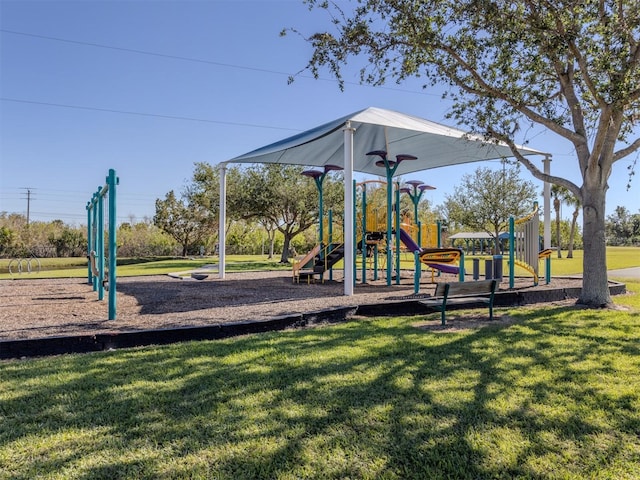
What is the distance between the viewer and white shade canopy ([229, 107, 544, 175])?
37.3ft

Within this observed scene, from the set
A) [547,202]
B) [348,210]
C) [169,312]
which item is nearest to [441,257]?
[348,210]

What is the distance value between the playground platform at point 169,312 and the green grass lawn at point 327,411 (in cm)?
40

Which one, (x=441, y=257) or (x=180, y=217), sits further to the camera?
(x=180, y=217)

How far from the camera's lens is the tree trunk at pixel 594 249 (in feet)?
27.0

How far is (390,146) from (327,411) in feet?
40.9

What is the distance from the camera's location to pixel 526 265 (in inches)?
465

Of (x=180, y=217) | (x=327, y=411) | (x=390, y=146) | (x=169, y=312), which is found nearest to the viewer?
(x=327, y=411)

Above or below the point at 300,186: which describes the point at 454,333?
below

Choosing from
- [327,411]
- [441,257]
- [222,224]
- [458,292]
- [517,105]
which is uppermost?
[517,105]

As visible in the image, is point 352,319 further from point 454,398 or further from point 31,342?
point 31,342

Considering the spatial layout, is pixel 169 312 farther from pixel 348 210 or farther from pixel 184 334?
pixel 348 210

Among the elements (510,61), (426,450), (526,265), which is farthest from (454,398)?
(526,265)

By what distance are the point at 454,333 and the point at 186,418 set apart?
4.03 meters

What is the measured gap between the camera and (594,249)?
330 inches
